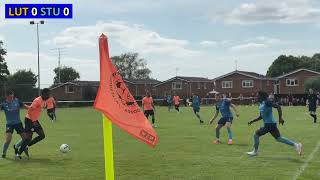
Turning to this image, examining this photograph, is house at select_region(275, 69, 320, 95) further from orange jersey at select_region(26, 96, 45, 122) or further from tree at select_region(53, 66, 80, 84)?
orange jersey at select_region(26, 96, 45, 122)

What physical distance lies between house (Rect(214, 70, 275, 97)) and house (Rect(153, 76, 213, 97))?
5.34 metres

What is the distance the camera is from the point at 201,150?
51.2 feet

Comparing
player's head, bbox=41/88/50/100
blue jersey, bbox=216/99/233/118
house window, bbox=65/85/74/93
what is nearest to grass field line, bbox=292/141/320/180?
blue jersey, bbox=216/99/233/118

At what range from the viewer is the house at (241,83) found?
88.6m

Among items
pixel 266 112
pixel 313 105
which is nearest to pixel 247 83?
pixel 313 105

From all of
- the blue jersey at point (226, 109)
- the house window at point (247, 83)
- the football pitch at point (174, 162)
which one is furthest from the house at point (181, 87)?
the football pitch at point (174, 162)

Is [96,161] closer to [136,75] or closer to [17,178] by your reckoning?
[17,178]

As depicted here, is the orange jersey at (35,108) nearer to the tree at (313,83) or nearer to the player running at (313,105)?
the player running at (313,105)

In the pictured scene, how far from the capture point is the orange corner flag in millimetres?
5348

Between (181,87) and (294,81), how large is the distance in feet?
65.8

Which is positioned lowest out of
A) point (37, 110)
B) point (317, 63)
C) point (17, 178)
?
point (17, 178)

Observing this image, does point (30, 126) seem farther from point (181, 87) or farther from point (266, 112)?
point (181, 87)

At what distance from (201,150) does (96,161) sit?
3586 millimetres

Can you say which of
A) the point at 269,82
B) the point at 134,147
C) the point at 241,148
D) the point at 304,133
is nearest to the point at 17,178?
the point at 134,147
